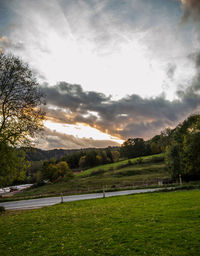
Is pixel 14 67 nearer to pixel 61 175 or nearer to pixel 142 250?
pixel 142 250

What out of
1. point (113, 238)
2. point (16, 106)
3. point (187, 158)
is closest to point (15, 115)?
point (16, 106)

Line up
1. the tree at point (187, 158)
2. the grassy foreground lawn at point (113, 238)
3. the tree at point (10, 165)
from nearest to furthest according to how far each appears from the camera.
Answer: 1. the grassy foreground lawn at point (113, 238)
2. the tree at point (10, 165)
3. the tree at point (187, 158)

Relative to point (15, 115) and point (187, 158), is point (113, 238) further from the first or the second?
point (187, 158)

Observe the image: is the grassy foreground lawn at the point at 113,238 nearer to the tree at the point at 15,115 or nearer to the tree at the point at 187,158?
the tree at the point at 15,115

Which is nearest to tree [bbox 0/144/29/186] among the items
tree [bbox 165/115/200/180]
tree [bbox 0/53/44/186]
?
tree [bbox 0/53/44/186]

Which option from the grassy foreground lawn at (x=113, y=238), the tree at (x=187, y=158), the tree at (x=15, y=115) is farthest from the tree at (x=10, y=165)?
the tree at (x=187, y=158)

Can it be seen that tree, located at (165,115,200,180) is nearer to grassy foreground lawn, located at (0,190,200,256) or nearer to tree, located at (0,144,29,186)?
grassy foreground lawn, located at (0,190,200,256)

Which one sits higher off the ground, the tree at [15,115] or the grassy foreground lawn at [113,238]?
the tree at [15,115]

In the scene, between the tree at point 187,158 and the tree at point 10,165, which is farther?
the tree at point 187,158

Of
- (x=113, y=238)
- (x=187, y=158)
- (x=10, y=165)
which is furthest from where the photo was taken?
(x=187, y=158)

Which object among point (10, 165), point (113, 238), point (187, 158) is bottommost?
point (113, 238)

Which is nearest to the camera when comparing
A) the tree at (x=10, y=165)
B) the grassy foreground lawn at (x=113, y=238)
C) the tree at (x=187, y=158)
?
the grassy foreground lawn at (x=113, y=238)

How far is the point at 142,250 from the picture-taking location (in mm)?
7855

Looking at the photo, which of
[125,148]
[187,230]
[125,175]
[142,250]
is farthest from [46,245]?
[125,148]
